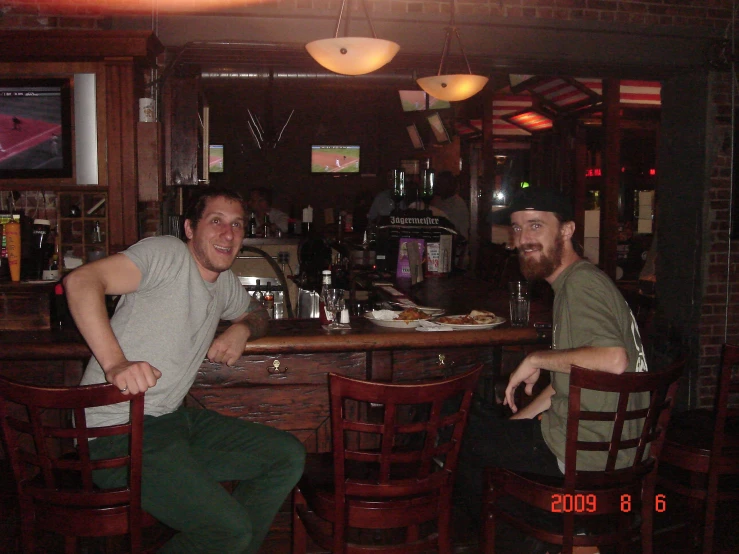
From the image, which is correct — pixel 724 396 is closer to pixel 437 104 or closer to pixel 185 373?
pixel 185 373

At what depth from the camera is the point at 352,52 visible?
367 cm

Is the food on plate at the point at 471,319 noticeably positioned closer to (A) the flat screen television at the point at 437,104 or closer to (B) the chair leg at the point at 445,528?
(B) the chair leg at the point at 445,528

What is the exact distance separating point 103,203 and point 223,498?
8.93 feet

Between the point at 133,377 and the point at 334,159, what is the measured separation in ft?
38.8

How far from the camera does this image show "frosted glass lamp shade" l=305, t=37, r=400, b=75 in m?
3.62

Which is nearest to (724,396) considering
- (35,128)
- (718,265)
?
(718,265)

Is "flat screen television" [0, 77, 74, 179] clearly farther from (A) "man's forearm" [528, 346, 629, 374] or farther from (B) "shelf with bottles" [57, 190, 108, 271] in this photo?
(A) "man's forearm" [528, 346, 629, 374]

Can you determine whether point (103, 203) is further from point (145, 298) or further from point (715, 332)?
point (715, 332)


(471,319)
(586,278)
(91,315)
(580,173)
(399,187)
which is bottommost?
(471,319)

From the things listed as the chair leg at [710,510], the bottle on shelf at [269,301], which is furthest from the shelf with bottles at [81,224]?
the chair leg at [710,510]

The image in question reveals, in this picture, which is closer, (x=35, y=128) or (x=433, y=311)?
(x=433, y=311)

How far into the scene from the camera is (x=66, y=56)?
400 centimetres

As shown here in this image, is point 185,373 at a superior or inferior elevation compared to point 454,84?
inferior

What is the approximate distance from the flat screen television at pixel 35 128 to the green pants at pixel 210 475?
2212 mm
